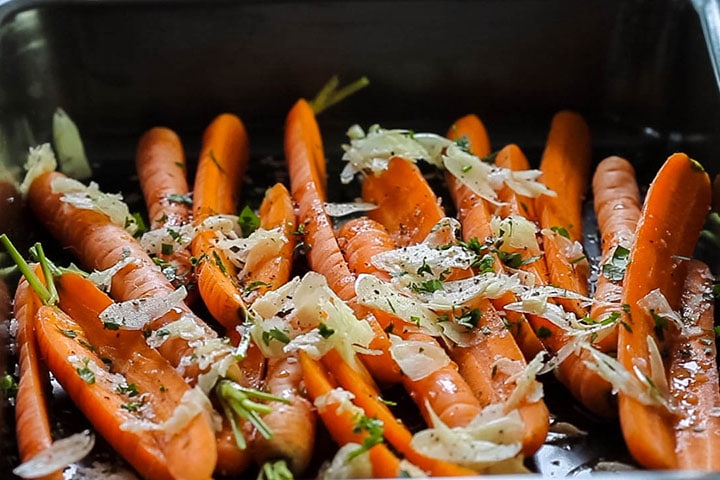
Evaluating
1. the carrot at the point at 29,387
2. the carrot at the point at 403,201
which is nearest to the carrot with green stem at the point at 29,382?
the carrot at the point at 29,387

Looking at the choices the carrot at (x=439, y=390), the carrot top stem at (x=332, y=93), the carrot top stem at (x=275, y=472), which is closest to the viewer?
the carrot top stem at (x=275, y=472)

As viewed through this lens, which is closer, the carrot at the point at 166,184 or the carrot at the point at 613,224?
the carrot at the point at 613,224

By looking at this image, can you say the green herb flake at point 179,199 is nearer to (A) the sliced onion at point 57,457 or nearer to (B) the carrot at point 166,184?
(B) the carrot at point 166,184

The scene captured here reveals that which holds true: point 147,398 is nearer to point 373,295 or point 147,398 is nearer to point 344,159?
point 373,295

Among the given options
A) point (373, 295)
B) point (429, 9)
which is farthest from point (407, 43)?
point (373, 295)

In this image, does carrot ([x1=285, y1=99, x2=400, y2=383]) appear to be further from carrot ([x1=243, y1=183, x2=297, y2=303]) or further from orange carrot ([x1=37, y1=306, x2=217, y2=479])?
orange carrot ([x1=37, y1=306, x2=217, y2=479])

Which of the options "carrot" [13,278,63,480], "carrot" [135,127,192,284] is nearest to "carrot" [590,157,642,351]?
"carrot" [135,127,192,284]

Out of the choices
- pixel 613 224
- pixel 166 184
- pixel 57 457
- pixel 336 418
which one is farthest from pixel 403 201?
pixel 57 457

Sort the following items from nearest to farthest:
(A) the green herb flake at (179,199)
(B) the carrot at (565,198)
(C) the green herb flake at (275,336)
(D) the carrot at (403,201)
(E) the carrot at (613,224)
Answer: (C) the green herb flake at (275,336), (E) the carrot at (613,224), (B) the carrot at (565,198), (D) the carrot at (403,201), (A) the green herb flake at (179,199)
